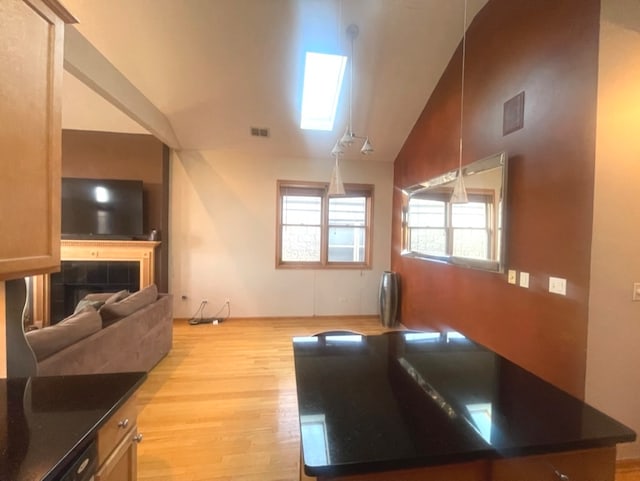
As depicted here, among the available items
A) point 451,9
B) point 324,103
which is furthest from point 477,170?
point 324,103

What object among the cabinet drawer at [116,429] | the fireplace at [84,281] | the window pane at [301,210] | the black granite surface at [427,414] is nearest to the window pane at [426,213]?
the window pane at [301,210]

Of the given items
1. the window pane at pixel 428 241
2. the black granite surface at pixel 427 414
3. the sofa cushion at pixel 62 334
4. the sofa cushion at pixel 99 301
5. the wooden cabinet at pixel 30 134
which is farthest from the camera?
the window pane at pixel 428 241

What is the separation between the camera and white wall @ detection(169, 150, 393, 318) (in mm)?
4891

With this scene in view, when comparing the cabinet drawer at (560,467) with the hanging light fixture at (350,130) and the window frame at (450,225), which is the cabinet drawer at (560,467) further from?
the hanging light fixture at (350,130)

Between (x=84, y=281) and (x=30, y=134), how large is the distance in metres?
4.18

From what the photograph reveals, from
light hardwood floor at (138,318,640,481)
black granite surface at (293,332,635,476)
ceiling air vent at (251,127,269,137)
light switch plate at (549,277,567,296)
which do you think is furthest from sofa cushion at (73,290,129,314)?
light switch plate at (549,277,567,296)

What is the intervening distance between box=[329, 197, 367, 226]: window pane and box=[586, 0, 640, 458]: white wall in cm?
370

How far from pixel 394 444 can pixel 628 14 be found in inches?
108

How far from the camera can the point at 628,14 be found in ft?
5.85

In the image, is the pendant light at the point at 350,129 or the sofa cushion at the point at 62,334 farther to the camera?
the pendant light at the point at 350,129

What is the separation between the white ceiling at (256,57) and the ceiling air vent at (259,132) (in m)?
0.09

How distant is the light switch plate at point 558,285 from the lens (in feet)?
6.51

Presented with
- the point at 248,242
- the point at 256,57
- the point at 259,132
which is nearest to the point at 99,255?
the point at 248,242

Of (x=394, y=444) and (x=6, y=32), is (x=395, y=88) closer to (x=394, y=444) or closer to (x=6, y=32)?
(x=6, y=32)
